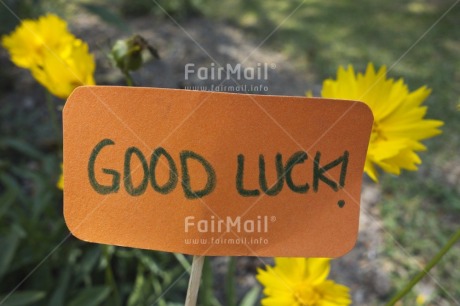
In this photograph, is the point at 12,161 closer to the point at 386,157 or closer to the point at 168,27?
the point at 168,27

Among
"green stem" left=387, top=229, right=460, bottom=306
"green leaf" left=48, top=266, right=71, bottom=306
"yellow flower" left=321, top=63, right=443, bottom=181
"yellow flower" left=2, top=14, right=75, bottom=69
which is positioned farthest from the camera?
"green leaf" left=48, top=266, right=71, bottom=306

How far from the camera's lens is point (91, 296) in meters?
0.89

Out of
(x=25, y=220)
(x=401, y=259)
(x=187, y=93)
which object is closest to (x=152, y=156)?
(x=187, y=93)

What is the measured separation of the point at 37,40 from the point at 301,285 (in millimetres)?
538

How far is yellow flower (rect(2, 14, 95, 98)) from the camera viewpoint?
2.14 feet

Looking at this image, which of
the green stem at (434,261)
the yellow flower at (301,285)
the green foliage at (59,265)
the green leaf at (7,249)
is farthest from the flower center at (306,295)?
the green leaf at (7,249)

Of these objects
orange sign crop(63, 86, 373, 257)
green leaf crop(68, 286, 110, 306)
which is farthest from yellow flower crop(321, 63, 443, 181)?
green leaf crop(68, 286, 110, 306)

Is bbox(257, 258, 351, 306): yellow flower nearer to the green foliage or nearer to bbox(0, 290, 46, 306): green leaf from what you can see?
the green foliage

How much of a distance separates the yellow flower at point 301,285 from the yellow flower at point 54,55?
1.05 ft

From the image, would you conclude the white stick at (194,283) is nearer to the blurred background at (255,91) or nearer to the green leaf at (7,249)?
the blurred background at (255,91)

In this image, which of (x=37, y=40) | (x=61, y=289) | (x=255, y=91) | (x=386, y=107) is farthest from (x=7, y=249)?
(x=386, y=107)

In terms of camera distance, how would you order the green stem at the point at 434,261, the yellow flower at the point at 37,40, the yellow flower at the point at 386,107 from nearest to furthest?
the green stem at the point at 434,261
the yellow flower at the point at 386,107
the yellow flower at the point at 37,40

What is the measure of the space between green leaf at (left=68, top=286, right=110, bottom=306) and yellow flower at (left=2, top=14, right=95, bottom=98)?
37 centimetres

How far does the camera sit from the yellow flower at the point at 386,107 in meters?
0.57
